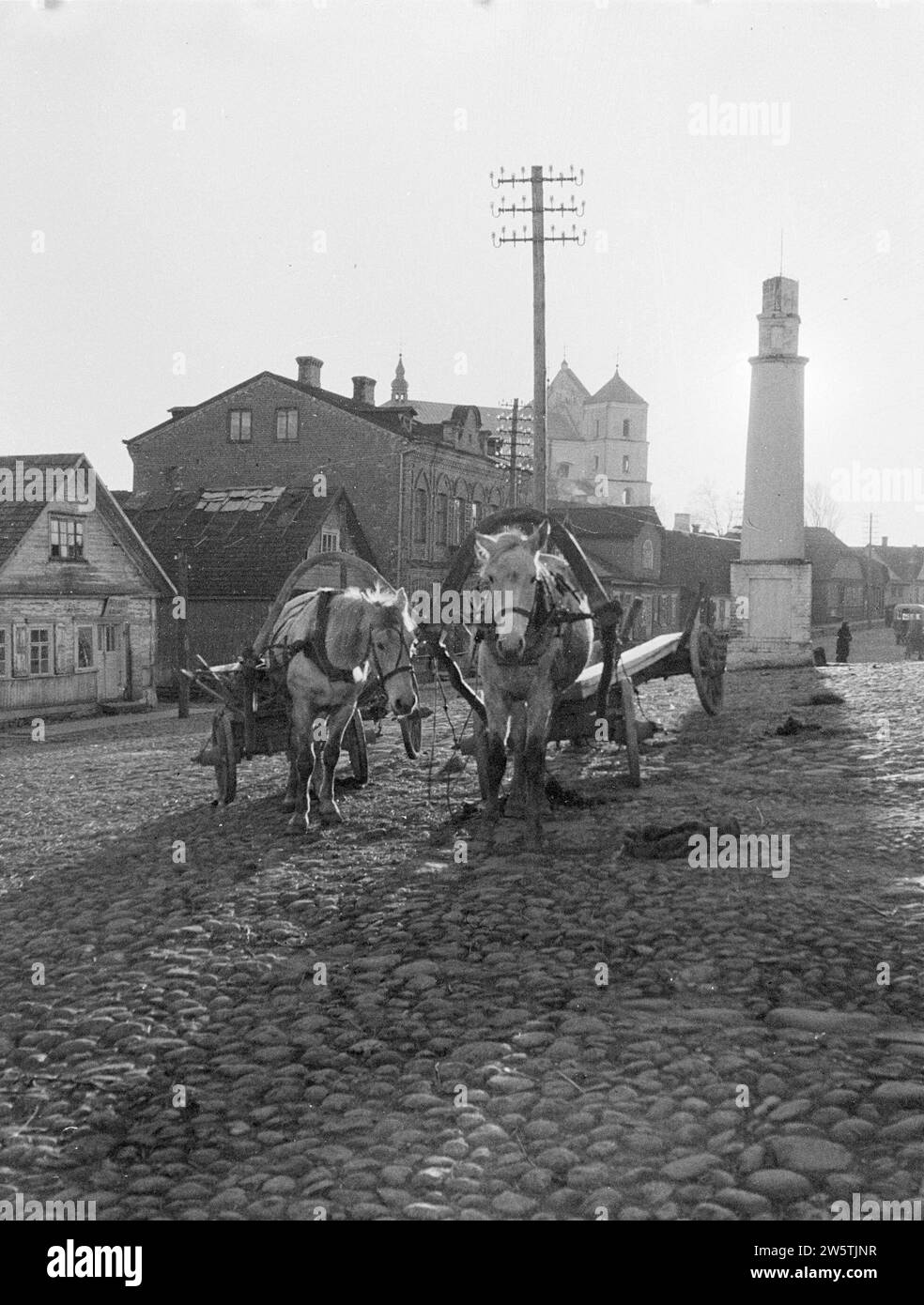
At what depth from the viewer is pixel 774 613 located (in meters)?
25.5

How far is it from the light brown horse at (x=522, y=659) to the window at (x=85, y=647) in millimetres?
23679

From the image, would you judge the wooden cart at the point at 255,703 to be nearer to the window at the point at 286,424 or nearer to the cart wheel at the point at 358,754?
the cart wheel at the point at 358,754

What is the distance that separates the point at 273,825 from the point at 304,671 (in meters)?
1.28

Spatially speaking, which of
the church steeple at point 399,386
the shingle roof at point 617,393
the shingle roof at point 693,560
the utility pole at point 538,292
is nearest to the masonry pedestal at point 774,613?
the utility pole at point 538,292

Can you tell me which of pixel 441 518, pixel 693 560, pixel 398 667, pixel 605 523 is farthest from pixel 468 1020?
pixel 693 560

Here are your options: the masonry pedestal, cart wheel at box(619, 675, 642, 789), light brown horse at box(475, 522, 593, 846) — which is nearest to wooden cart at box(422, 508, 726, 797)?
cart wheel at box(619, 675, 642, 789)

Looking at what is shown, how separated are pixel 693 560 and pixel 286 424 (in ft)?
81.2

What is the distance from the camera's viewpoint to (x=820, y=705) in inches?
653

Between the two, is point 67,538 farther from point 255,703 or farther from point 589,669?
point 589,669

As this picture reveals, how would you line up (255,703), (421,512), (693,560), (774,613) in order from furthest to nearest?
1. (693,560)
2. (421,512)
3. (774,613)
4. (255,703)

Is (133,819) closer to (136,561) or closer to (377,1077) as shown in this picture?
(377,1077)

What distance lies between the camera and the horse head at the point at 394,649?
9797 millimetres

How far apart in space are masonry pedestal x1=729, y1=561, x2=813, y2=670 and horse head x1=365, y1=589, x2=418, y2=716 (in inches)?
630
